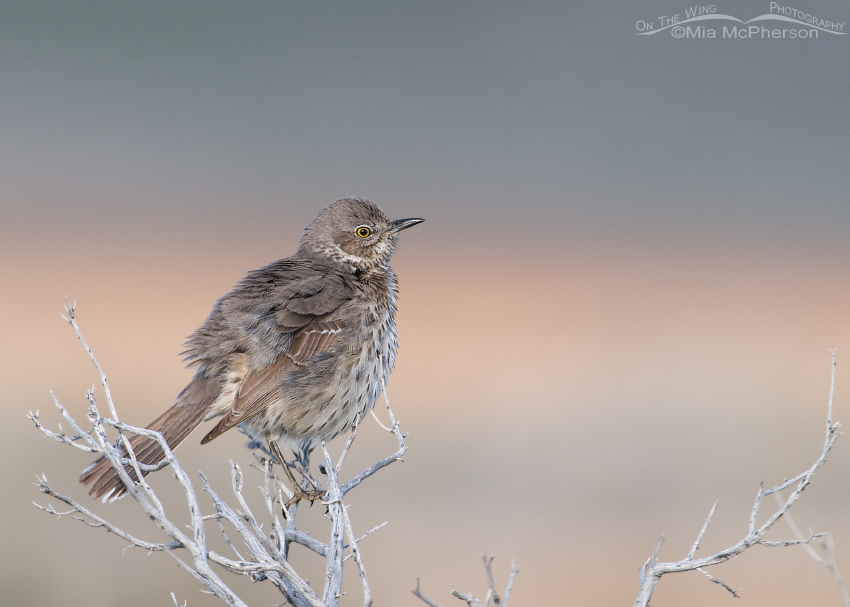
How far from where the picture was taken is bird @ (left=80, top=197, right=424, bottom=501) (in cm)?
570

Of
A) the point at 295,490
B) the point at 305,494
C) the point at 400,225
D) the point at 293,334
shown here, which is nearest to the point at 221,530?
the point at 305,494

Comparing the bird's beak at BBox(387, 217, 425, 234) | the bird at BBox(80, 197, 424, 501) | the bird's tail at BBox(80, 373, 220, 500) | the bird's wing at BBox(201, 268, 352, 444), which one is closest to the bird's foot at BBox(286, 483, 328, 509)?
the bird at BBox(80, 197, 424, 501)

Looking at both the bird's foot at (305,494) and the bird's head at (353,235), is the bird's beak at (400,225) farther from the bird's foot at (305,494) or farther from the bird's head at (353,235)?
the bird's foot at (305,494)

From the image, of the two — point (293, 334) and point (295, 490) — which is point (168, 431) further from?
point (293, 334)

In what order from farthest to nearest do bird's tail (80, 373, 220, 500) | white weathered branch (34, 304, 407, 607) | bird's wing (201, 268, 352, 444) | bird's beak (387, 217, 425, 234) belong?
bird's beak (387, 217, 425, 234), bird's wing (201, 268, 352, 444), bird's tail (80, 373, 220, 500), white weathered branch (34, 304, 407, 607)

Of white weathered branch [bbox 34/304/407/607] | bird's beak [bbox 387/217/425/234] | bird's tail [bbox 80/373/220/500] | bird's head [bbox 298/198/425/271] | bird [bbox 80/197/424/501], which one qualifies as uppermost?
bird's beak [bbox 387/217/425/234]

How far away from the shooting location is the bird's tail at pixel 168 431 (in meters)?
5.22

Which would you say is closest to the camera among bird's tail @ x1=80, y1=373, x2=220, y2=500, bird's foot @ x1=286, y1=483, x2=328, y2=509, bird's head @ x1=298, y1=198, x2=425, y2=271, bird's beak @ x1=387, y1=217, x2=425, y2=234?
bird's tail @ x1=80, y1=373, x2=220, y2=500

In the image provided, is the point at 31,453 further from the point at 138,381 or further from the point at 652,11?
the point at 652,11

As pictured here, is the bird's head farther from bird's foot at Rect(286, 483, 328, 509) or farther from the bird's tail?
bird's foot at Rect(286, 483, 328, 509)

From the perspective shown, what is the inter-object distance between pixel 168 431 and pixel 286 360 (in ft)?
2.61

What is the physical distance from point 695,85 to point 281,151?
15.1 m

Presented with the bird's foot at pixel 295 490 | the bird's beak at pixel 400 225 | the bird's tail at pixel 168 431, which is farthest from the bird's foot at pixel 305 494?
the bird's beak at pixel 400 225

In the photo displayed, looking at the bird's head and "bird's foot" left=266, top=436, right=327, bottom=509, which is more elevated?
the bird's head
